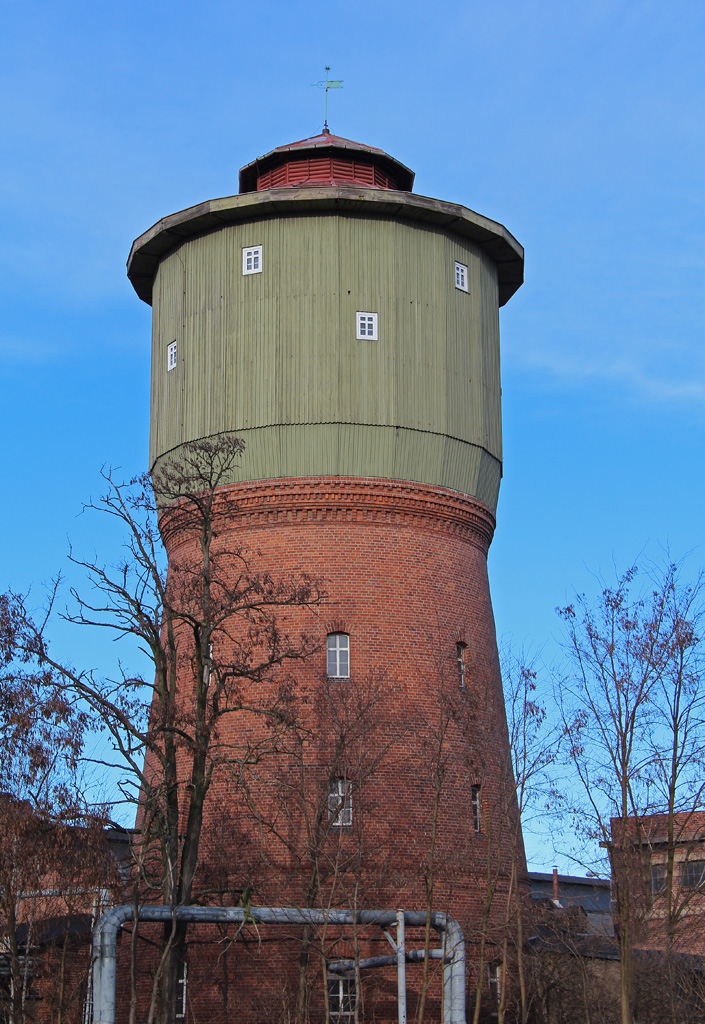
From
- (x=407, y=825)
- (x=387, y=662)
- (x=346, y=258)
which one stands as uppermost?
(x=346, y=258)

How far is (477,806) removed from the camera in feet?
84.4

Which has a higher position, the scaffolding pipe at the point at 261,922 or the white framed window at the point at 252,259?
the white framed window at the point at 252,259

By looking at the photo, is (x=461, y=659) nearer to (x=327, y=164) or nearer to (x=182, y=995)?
(x=182, y=995)

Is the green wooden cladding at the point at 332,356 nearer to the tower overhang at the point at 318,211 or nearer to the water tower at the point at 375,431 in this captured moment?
the water tower at the point at 375,431

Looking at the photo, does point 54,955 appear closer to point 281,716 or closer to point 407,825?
point 407,825

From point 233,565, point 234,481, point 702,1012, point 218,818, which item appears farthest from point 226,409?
point 702,1012

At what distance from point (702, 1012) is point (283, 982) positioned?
8332mm

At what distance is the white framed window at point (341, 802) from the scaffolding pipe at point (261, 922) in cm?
205

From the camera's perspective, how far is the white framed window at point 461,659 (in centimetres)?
2631

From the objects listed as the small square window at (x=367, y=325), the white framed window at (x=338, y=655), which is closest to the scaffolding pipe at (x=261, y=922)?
the white framed window at (x=338, y=655)

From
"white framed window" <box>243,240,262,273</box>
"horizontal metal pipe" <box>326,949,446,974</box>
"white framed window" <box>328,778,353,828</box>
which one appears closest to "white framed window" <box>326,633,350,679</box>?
"white framed window" <box>328,778,353,828</box>

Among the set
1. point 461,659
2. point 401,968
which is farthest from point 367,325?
point 401,968

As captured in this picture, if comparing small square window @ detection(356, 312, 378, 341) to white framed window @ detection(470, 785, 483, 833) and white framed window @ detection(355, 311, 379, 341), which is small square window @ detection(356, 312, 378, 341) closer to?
white framed window @ detection(355, 311, 379, 341)

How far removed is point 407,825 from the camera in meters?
24.3
